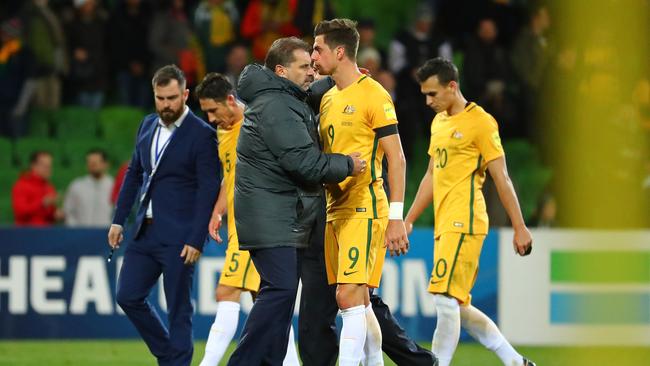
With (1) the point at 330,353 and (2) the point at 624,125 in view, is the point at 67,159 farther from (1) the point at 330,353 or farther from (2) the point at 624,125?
(2) the point at 624,125

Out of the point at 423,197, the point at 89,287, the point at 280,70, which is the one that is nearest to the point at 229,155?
the point at 423,197

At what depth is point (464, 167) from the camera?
7207 millimetres

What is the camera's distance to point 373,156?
20.4 ft

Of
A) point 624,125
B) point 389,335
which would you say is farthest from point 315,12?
point 624,125

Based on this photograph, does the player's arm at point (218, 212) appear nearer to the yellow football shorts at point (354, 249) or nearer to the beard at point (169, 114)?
the beard at point (169, 114)

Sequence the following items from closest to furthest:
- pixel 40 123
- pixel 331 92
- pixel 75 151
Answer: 1. pixel 331 92
2. pixel 75 151
3. pixel 40 123

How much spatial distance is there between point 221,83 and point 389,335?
6.18ft

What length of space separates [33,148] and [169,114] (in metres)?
7.84

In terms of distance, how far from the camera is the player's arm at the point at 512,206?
6.93 meters

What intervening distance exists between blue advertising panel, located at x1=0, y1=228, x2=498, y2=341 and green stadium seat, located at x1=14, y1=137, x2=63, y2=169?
12.5 ft

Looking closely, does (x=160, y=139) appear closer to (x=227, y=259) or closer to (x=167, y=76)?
(x=167, y=76)

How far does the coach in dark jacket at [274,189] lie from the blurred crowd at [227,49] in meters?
7.95

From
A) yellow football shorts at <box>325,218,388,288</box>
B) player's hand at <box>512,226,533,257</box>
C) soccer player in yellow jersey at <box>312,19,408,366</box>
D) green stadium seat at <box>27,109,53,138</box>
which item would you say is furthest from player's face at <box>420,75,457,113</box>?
green stadium seat at <box>27,109,53,138</box>

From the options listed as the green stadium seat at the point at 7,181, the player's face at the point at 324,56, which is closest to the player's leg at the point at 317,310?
the player's face at the point at 324,56
